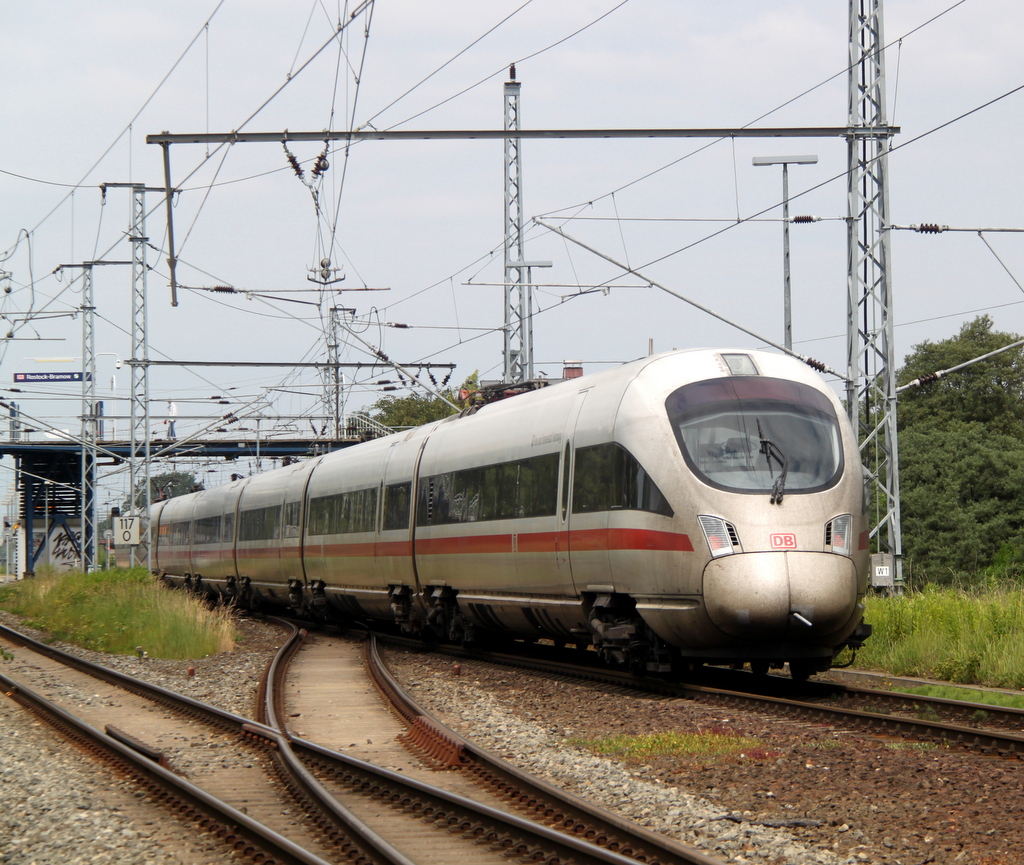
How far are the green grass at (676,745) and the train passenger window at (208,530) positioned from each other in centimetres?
2534

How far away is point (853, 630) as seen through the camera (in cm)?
1192

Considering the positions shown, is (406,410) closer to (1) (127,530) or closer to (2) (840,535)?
(1) (127,530)

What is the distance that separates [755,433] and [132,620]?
1244cm

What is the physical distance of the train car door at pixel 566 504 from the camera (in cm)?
1339

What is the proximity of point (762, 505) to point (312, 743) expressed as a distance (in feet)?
14.5

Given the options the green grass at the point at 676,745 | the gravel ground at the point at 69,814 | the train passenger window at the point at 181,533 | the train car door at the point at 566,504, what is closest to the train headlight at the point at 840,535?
the green grass at the point at 676,745

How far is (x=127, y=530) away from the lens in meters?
33.8

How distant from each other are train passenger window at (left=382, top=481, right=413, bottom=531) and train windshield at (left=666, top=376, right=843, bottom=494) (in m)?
7.43

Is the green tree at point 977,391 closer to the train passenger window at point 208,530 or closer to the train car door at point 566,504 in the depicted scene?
the train passenger window at point 208,530

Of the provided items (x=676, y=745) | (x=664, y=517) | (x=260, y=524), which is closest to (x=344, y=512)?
(x=260, y=524)

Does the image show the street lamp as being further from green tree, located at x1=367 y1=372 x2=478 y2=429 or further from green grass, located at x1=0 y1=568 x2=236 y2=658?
green tree, located at x1=367 y1=372 x2=478 y2=429

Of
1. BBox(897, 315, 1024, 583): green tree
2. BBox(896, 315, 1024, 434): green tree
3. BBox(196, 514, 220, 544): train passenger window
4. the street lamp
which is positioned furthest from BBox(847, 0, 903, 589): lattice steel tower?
BBox(896, 315, 1024, 434): green tree

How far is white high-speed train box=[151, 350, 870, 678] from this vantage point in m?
11.3

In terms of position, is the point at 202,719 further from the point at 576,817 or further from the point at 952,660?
the point at 952,660
